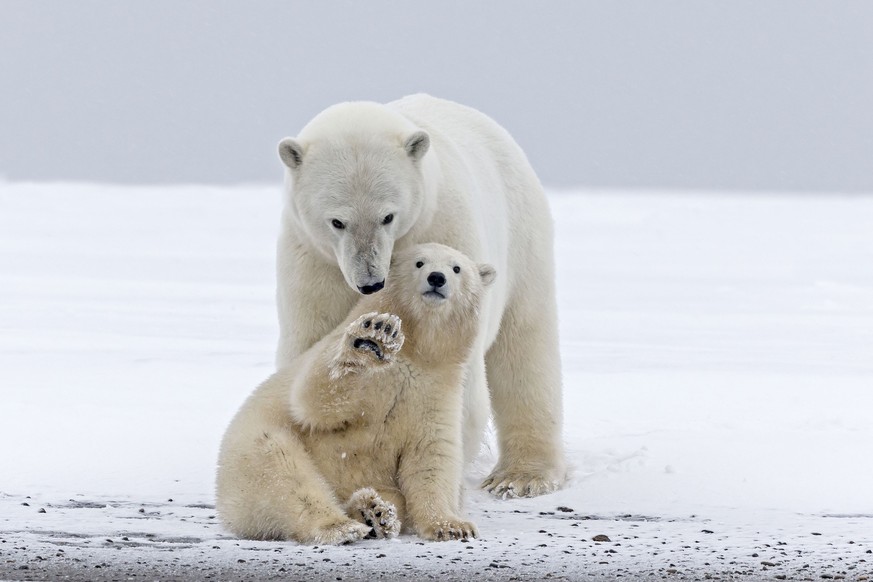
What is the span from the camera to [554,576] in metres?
3.35

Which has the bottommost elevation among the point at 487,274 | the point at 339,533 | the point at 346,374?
the point at 339,533

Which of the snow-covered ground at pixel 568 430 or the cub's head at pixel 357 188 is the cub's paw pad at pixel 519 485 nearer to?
the snow-covered ground at pixel 568 430

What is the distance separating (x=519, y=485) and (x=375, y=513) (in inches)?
52.8

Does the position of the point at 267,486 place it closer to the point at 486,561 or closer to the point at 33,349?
the point at 486,561

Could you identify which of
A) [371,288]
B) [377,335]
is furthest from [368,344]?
[371,288]

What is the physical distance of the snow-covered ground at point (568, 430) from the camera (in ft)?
11.7

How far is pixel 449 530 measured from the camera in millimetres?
3869

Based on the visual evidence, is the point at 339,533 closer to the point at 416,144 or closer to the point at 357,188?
the point at 357,188

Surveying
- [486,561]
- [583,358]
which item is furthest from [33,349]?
[486,561]

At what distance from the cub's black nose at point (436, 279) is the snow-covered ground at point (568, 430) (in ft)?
2.68

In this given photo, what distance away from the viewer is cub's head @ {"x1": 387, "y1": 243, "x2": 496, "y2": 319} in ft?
13.6

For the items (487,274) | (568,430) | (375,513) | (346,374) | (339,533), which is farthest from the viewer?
(568,430)

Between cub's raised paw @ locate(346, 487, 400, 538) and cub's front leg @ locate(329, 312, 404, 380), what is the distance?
38 centimetres

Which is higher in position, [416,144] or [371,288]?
[416,144]
